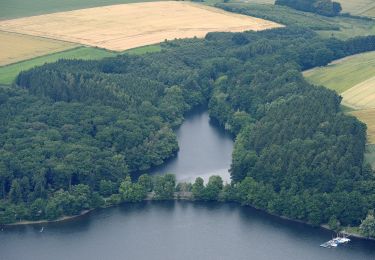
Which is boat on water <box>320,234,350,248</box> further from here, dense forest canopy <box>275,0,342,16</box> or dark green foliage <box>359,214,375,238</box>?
dense forest canopy <box>275,0,342,16</box>

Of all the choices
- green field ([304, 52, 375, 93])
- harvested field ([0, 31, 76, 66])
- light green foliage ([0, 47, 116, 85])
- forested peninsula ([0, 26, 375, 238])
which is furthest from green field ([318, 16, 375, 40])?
harvested field ([0, 31, 76, 66])

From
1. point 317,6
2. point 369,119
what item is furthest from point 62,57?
point 317,6

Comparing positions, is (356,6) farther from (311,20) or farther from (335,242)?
(335,242)

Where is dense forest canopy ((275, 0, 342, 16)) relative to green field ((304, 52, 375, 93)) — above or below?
above

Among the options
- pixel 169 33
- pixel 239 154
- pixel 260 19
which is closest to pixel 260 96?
pixel 239 154

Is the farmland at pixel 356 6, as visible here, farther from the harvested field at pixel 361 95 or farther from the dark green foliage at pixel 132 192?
the dark green foliage at pixel 132 192

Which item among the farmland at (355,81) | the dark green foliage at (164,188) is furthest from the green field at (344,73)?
the dark green foliage at (164,188)
